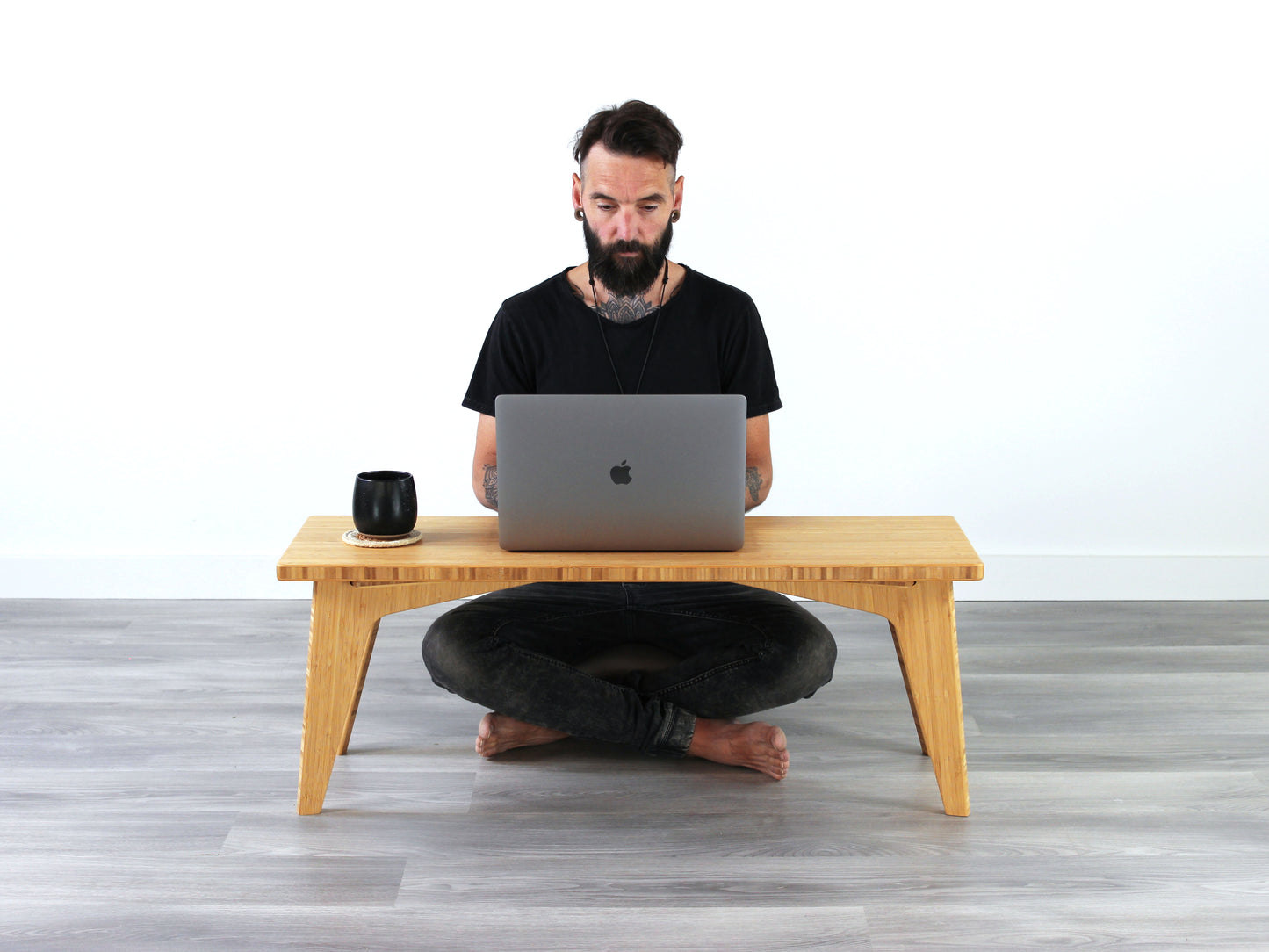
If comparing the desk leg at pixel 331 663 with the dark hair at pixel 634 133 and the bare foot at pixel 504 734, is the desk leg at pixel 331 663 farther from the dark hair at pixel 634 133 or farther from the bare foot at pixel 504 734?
the dark hair at pixel 634 133

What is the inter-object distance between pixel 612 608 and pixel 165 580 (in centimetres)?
170

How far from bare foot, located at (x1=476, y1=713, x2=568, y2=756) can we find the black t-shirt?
0.60m

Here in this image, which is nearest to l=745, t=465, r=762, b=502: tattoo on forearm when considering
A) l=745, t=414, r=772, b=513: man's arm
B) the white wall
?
l=745, t=414, r=772, b=513: man's arm

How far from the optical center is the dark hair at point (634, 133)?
6.74 feet

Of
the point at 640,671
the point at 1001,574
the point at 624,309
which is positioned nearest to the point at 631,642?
the point at 640,671

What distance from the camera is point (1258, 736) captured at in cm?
224

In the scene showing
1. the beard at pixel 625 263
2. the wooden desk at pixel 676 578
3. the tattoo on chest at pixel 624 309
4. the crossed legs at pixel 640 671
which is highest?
the beard at pixel 625 263

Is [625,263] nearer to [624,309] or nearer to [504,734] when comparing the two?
[624,309]

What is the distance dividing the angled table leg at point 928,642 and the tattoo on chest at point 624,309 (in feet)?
2.31

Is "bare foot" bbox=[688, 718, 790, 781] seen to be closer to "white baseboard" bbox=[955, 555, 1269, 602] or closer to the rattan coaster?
the rattan coaster

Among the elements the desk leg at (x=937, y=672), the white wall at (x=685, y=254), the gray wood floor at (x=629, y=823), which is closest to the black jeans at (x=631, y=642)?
the gray wood floor at (x=629, y=823)

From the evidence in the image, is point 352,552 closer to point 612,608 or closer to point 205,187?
point 612,608

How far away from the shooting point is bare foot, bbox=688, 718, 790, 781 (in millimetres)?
2049

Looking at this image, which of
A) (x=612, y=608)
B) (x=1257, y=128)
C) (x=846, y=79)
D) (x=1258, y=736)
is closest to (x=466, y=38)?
(x=846, y=79)
